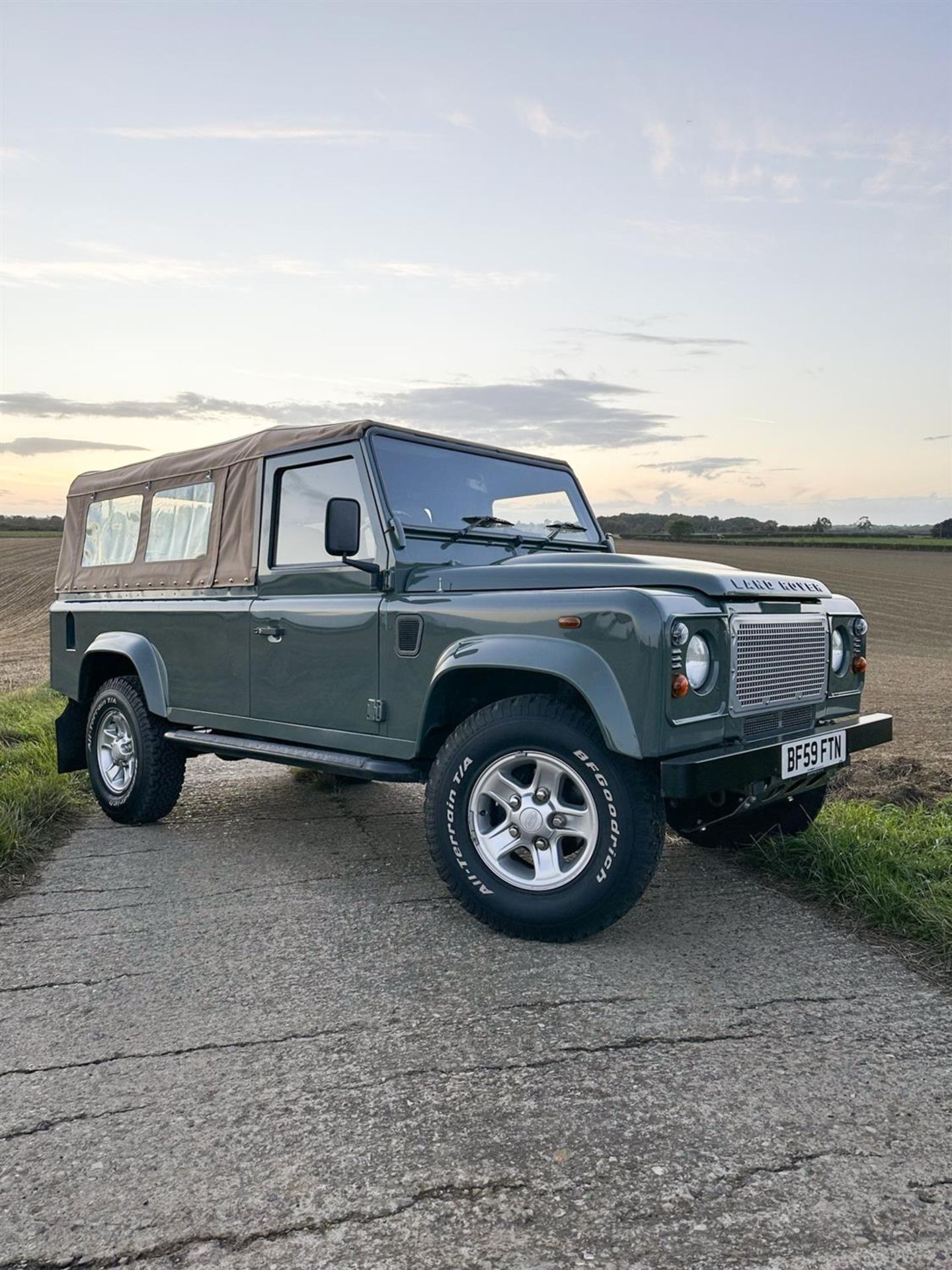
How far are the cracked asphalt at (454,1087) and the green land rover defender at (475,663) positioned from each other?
0.48 m

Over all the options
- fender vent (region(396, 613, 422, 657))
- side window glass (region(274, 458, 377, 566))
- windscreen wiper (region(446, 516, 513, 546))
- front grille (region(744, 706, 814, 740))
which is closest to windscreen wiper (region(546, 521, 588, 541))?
windscreen wiper (region(446, 516, 513, 546))

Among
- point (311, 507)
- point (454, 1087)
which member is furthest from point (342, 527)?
point (454, 1087)

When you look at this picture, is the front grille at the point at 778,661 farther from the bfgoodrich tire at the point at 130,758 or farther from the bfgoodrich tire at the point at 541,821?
the bfgoodrich tire at the point at 130,758

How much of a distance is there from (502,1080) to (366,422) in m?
3.01

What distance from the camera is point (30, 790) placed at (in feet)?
19.7

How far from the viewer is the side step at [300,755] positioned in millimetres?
4297

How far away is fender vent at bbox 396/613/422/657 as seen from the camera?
4.17 m

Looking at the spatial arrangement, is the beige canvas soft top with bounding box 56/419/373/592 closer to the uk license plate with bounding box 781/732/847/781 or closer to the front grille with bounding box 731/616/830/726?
the front grille with bounding box 731/616/830/726

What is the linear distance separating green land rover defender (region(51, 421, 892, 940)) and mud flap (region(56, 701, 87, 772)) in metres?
0.27

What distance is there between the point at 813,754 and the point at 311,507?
2.65 m

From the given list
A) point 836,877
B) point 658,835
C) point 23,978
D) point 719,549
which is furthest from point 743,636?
point 719,549

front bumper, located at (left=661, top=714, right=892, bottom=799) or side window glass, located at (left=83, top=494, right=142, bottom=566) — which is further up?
side window glass, located at (left=83, top=494, right=142, bottom=566)

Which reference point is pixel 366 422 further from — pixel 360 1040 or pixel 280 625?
pixel 360 1040

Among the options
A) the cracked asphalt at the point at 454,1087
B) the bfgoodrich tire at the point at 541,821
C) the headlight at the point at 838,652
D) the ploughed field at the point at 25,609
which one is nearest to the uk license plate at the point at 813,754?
the headlight at the point at 838,652
